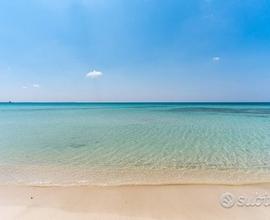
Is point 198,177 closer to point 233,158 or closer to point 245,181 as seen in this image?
point 245,181

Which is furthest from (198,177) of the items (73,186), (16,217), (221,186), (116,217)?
(16,217)

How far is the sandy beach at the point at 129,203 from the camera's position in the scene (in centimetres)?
336

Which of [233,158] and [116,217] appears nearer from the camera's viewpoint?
[116,217]

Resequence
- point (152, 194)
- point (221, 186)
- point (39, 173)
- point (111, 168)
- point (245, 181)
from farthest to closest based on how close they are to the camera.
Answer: point (111, 168) → point (39, 173) → point (245, 181) → point (221, 186) → point (152, 194)

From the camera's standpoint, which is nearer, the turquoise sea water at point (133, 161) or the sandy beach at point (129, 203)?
the sandy beach at point (129, 203)

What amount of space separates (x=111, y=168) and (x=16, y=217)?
9.80ft

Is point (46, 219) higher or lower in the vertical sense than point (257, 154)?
lower

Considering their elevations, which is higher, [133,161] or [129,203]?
[133,161]

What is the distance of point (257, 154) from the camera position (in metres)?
7.42

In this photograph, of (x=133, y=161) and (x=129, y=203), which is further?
(x=133, y=161)

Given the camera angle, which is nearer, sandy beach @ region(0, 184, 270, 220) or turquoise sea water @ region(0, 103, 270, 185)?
sandy beach @ region(0, 184, 270, 220)

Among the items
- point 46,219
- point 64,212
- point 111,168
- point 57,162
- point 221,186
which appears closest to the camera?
point 46,219

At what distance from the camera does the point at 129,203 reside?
3.85 m

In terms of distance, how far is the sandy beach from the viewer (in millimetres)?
3363
